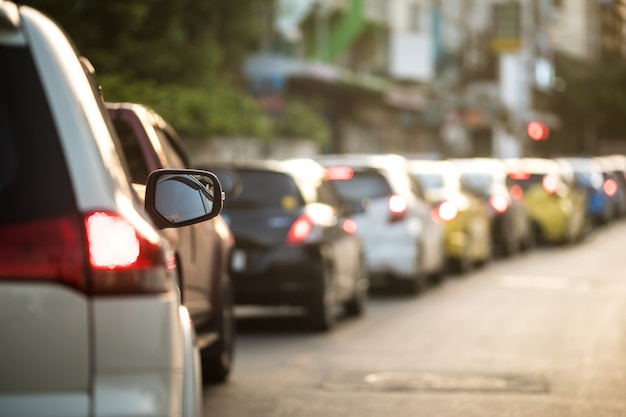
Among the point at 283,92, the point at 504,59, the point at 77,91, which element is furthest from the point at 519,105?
the point at 77,91

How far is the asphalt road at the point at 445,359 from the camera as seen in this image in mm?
10211

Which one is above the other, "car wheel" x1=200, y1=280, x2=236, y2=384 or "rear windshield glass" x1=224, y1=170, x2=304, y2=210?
"rear windshield glass" x1=224, y1=170, x2=304, y2=210

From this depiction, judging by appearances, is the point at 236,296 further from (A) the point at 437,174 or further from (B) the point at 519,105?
(B) the point at 519,105

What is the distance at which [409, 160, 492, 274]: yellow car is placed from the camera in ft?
78.4

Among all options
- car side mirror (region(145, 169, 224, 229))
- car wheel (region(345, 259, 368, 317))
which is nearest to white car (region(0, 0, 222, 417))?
car side mirror (region(145, 169, 224, 229))

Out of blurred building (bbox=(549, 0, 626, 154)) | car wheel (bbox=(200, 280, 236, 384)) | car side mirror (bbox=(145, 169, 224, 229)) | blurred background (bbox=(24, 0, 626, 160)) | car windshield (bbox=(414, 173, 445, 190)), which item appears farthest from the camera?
blurred building (bbox=(549, 0, 626, 154))

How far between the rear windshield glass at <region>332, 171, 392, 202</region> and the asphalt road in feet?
3.82

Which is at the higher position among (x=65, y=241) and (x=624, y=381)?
(x=65, y=241)

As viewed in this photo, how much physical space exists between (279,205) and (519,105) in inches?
3073

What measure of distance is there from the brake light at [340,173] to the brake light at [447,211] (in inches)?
176

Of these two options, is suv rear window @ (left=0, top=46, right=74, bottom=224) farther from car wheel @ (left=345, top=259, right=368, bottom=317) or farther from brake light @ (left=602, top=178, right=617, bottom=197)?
brake light @ (left=602, top=178, right=617, bottom=197)

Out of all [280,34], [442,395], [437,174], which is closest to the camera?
[442,395]

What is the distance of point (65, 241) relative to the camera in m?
4.07

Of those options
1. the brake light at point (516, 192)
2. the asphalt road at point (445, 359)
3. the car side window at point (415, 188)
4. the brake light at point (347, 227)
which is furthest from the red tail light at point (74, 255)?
the brake light at point (516, 192)
